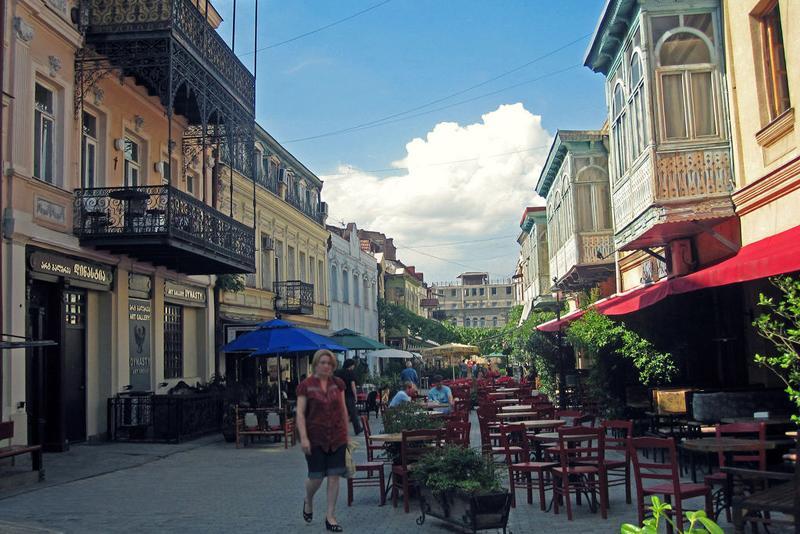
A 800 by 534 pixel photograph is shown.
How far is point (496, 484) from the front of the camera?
7.30 meters

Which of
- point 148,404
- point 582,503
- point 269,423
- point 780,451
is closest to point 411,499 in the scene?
point 582,503

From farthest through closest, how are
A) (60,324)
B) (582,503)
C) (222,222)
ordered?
(222,222)
(60,324)
(582,503)

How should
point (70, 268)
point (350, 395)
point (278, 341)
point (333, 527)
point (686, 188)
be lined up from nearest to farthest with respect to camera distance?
point (333, 527)
point (686, 188)
point (70, 268)
point (350, 395)
point (278, 341)

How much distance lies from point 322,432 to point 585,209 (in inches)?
718

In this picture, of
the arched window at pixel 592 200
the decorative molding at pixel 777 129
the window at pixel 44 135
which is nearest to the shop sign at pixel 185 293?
the window at pixel 44 135

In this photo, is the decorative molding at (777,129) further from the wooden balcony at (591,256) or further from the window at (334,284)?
the window at (334,284)

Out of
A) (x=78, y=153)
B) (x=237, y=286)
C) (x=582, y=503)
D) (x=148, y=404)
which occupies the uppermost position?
(x=78, y=153)

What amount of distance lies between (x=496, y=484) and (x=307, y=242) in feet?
87.9

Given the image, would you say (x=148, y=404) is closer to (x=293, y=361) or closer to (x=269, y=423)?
(x=269, y=423)

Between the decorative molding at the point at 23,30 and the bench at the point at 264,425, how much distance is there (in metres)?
7.76

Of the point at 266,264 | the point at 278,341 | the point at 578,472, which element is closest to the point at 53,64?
the point at 278,341

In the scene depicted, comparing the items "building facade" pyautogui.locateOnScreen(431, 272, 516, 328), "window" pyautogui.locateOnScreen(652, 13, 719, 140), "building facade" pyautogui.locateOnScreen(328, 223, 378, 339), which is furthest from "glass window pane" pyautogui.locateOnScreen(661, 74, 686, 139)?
"building facade" pyautogui.locateOnScreen(431, 272, 516, 328)

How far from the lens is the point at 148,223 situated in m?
15.4

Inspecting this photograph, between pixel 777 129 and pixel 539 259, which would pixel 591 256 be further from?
pixel 539 259
